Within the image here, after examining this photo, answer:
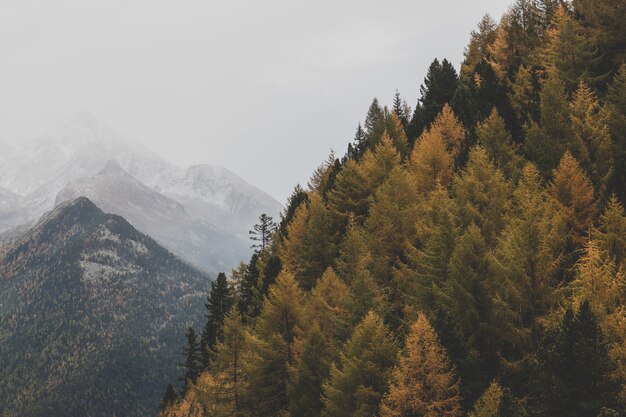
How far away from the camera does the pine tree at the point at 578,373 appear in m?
16.7

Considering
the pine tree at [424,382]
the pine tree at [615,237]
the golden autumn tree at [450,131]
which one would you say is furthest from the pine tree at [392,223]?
the pine tree at [424,382]

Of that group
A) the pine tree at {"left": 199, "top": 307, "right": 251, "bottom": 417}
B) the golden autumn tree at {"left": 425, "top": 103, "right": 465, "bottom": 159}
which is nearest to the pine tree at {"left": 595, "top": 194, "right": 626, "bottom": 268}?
the pine tree at {"left": 199, "top": 307, "right": 251, "bottom": 417}

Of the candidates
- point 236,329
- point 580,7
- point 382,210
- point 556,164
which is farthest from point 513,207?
point 580,7

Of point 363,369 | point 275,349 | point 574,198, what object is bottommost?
point 275,349

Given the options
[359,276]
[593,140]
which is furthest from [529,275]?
[593,140]

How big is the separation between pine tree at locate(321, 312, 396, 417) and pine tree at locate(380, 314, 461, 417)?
2.69m

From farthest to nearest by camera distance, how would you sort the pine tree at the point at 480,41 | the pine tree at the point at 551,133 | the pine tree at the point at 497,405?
the pine tree at the point at 480,41 < the pine tree at the point at 551,133 < the pine tree at the point at 497,405

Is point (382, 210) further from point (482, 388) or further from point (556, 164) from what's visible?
point (482, 388)

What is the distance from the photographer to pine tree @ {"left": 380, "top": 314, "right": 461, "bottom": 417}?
20.5m

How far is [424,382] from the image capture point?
20922 mm

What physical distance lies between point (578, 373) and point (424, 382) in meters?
6.02

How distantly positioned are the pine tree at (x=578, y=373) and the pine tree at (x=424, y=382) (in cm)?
411

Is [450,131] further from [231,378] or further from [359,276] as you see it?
[231,378]

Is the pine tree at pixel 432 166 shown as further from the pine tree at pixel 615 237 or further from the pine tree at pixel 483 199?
the pine tree at pixel 615 237
